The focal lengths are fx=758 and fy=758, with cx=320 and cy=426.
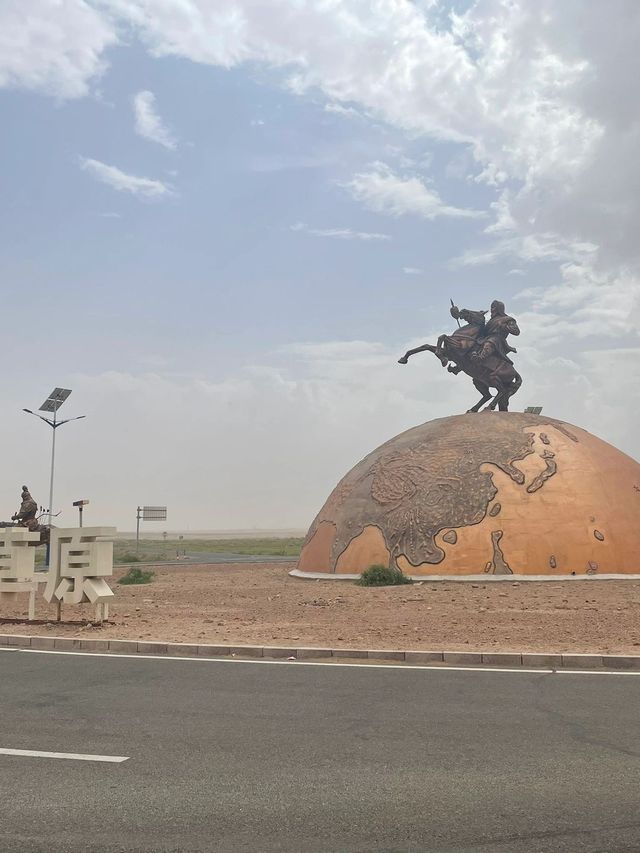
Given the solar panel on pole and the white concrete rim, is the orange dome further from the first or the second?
the solar panel on pole

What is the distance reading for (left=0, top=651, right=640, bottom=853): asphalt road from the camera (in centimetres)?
451

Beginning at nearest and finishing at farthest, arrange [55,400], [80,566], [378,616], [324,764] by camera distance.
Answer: [324,764] < [80,566] < [378,616] < [55,400]

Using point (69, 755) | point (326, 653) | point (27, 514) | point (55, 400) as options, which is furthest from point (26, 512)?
point (69, 755)

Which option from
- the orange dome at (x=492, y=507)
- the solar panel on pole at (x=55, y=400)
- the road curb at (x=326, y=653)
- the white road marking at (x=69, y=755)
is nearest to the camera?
the white road marking at (x=69, y=755)

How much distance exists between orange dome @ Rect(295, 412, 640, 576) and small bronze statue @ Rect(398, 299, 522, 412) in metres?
2.19

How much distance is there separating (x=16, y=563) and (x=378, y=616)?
7.88 metres

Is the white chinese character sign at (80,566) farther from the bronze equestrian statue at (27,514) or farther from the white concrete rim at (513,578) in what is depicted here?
the bronze equestrian statue at (27,514)

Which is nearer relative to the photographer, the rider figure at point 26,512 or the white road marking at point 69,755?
the white road marking at point 69,755

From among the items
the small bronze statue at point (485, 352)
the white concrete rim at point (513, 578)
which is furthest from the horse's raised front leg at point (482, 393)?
the white concrete rim at point (513, 578)

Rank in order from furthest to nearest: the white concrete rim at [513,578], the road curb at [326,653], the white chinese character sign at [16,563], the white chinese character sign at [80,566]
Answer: the white concrete rim at [513,578] < the white chinese character sign at [16,563] < the white chinese character sign at [80,566] < the road curb at [326,653]

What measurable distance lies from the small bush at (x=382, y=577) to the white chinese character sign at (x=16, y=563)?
411 inches

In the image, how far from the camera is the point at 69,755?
20.1ft

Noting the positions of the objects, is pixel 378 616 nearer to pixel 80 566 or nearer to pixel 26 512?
pixel 80 566

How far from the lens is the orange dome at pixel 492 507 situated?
2345cm
